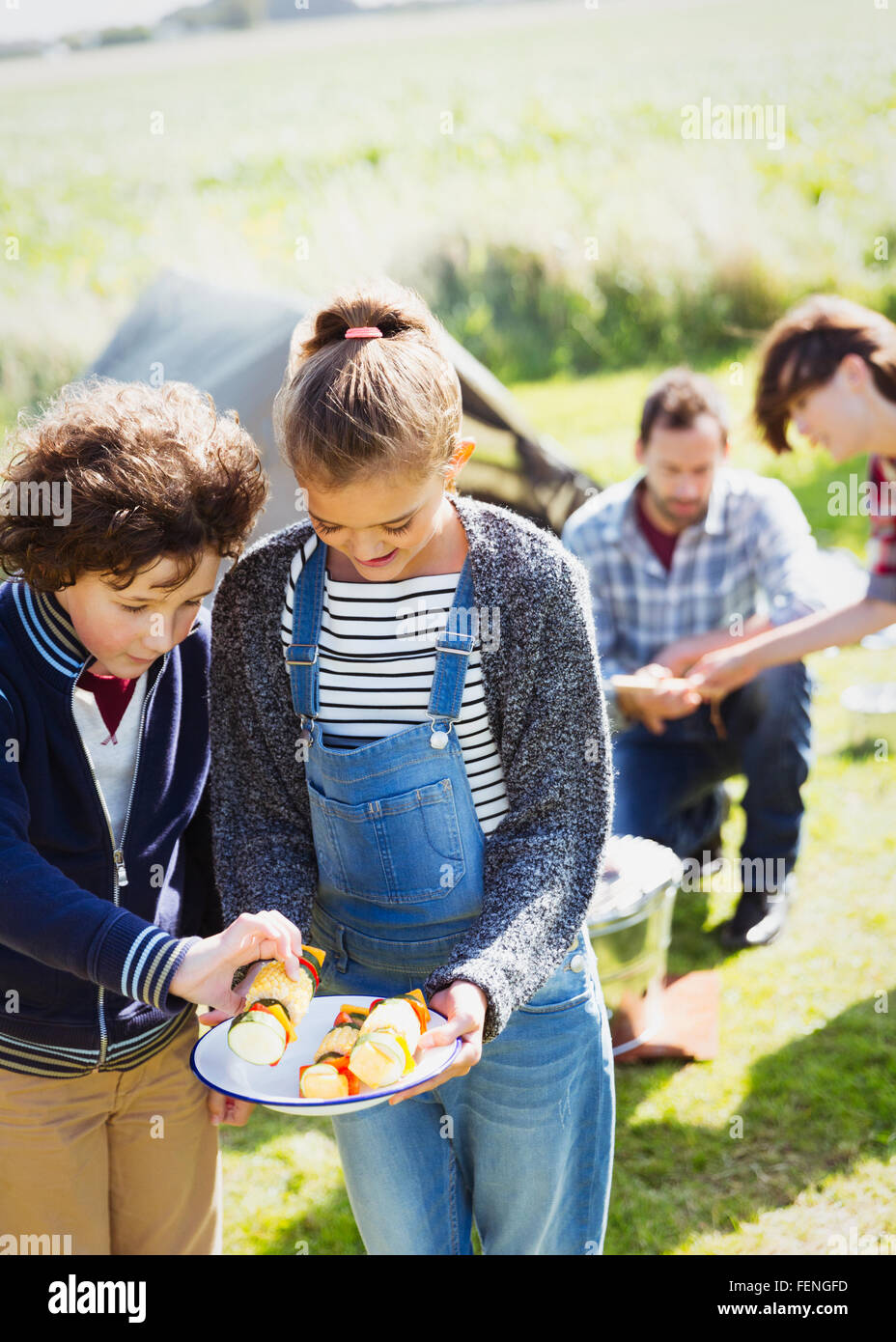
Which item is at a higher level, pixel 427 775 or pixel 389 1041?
pixel 427 775

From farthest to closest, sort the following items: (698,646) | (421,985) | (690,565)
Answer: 1. (690,565)
2. (698,646)
3. (421,985)

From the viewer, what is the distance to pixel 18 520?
1629 millimetres

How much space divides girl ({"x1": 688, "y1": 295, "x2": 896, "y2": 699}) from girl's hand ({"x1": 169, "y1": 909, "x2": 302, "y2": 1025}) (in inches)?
83.0

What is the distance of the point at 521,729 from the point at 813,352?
2.35 m

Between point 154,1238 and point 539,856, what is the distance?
88cm

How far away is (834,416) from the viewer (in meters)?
3.50

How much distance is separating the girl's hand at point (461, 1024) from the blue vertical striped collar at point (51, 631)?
2.15 feet

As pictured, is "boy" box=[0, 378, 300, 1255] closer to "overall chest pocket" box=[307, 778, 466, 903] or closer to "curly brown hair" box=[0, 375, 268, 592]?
"curly brown hair" box=[0, 375, 268, 592]

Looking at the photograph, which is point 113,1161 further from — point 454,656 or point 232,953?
point 454,656

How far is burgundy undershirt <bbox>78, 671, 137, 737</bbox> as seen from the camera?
174 centimetres

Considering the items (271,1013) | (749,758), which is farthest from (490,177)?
(271,1013)

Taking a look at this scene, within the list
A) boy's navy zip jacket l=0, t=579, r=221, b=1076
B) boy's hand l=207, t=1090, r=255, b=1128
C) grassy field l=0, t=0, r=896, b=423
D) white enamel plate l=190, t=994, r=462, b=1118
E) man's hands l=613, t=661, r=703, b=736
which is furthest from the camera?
grassy field l=0, t=0, r=896, b=423

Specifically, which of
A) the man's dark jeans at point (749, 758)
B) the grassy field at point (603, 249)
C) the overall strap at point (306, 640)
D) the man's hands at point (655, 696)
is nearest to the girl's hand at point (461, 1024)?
the overall strap at point (306, 640)

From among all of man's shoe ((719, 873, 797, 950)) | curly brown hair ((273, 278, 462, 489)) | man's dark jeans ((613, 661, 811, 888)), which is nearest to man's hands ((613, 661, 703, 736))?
man's dark jeans ((613, 661, 811, 888))
